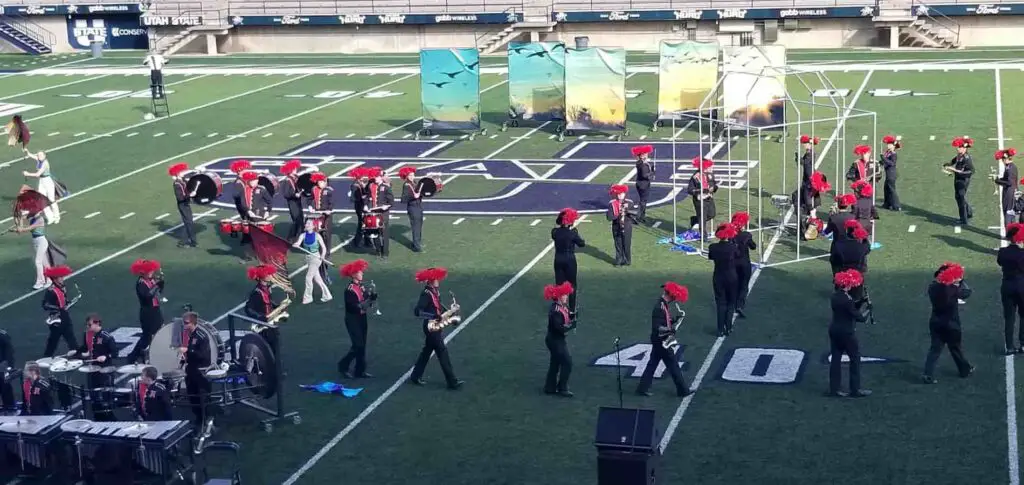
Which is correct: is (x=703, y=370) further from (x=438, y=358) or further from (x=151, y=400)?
(x=151, y=400)

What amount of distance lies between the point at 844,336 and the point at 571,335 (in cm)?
414

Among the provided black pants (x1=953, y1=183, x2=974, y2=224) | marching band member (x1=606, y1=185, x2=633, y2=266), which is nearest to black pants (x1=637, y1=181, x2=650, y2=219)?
Answer: marching band member (x1=606, y1=185, x2=633, y2=266)

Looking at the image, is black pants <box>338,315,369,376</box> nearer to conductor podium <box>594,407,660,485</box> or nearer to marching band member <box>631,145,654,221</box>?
conductor podium <box>594,407,660,485</box>

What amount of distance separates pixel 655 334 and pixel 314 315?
6029 millimetres

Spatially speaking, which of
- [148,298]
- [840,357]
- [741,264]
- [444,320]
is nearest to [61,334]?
[148,298]

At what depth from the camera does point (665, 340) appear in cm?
1562

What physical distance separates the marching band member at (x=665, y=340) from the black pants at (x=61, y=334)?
7.07m

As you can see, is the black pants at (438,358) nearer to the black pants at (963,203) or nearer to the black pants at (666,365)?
the black pants at (666,365)

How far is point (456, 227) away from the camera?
25.0m

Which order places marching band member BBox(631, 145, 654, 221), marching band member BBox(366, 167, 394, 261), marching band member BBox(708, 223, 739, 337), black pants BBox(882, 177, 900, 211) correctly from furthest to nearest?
black pants BBox(882, 177, 900, 211)
marching band member BBox(631, 145, 654, 221)
marching band member BBox(366, 167, 394, 261)
marching band member BBox(708, 223, 739, 337)

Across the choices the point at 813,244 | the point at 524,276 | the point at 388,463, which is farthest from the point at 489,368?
the point at 813,244

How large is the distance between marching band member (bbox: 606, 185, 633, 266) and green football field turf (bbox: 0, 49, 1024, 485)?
271mm

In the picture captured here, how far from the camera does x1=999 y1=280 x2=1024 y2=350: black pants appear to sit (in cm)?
1653

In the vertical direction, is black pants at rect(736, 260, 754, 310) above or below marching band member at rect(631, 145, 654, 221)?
below
